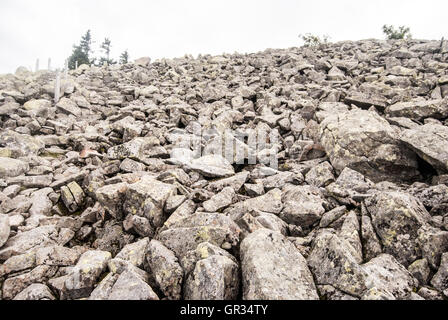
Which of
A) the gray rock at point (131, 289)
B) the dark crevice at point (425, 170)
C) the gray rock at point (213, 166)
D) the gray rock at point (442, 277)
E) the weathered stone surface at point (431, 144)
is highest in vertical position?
the weathered stone surface at point (431, 144)

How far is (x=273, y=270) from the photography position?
5.02 m

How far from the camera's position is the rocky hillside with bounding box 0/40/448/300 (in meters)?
5.20

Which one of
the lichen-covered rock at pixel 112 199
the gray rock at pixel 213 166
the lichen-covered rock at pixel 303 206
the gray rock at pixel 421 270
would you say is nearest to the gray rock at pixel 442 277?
the gray rock at pixel 421 270

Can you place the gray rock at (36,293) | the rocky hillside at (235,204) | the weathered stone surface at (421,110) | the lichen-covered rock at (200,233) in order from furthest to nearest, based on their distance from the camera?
the weathered stone surface at (421,110), the lichen-covered rock at (200,233), the gray rock at (36,293), the rocky hillside at (235,204)

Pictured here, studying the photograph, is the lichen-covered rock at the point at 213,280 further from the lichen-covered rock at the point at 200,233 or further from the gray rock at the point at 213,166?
the gray rock at the point at 213,166

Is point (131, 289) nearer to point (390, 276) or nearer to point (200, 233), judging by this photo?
point (200, 233)

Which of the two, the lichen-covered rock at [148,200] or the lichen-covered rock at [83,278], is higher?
the lichen-covered rock at [148,200]

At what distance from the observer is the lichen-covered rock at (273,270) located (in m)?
4.65

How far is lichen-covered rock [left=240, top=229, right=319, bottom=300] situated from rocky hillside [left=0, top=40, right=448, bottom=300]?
0.03 m

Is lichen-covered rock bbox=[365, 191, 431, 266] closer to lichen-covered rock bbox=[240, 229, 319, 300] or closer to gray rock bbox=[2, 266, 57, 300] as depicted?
lichen-covered rock bbox=[240, 229, 319, 300]

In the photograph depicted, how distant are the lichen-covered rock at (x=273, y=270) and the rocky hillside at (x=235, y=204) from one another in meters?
0.03

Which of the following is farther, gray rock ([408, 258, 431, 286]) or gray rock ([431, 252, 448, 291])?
gray rock ([408, 258, 431, 286])

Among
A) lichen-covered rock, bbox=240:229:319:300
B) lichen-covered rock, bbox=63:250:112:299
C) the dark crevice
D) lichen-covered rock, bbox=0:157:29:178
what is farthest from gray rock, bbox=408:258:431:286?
lichen-covered rock, bbox=0:157:29:178

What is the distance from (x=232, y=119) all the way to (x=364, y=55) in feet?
73.5
